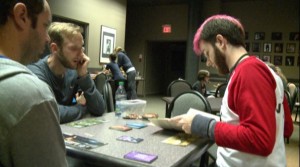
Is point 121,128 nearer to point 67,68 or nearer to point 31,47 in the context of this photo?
point 67,68

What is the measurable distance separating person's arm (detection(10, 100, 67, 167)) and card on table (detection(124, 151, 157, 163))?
1.44 ft

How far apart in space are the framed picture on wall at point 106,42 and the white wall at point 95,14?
11 centimetres

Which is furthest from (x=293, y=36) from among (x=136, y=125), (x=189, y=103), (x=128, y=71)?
(x=136, y=125)

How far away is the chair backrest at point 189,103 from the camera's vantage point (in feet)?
6.72

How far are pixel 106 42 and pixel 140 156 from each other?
671 cm

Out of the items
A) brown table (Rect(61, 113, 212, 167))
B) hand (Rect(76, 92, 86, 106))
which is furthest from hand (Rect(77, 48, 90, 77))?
brown table (Rect(61, 113, 212, 167))

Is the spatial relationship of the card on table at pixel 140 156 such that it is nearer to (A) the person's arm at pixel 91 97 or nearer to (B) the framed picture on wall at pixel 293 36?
(A) the person's arm at pixel 91 97

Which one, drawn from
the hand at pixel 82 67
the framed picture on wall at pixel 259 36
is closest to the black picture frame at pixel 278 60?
the framed picture on wall at pixel 259 36

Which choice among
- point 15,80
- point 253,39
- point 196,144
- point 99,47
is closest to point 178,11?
point 253,39

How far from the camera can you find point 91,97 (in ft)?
6.22

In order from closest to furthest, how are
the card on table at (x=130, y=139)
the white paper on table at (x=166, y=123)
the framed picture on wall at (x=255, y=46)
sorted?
the card on table at (x=130, y=139), the white paper on table at (x=166, y=123), the framed picture on wall at (x=255, y=46)

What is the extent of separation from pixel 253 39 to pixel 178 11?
2.71 metres

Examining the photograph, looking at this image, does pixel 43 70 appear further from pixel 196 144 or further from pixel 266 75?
pixel 266 75

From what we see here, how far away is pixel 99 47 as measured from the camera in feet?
24.0
